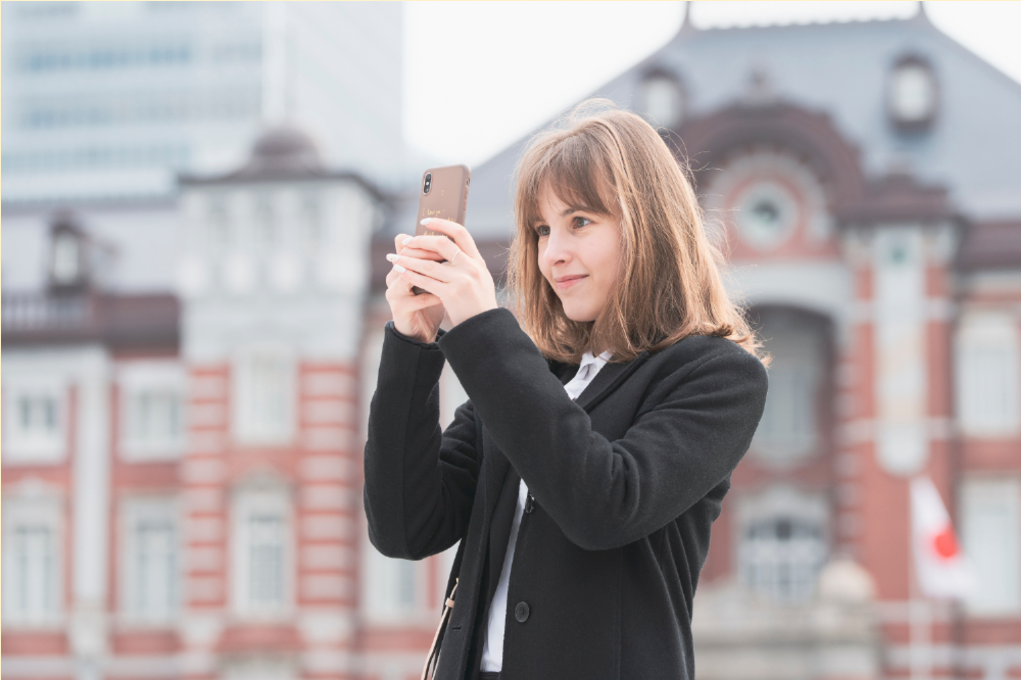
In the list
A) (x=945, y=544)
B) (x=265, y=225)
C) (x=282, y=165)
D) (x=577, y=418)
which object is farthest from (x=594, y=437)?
(x=282, y=165)

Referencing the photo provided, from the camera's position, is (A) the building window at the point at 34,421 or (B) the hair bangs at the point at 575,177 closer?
(B) the hair bangs at the point at 575,177

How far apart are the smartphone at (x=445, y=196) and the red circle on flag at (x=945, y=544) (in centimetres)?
1473

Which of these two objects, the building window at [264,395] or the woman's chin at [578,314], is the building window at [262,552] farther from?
the woman's chin at [578,314]

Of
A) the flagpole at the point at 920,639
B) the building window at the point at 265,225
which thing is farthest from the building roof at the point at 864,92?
the flagpole at the point at 920,639

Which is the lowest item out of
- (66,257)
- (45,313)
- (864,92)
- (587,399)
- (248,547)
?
(248,547)

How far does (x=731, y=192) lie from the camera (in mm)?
17578

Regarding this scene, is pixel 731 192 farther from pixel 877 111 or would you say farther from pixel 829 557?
pixel 829 557

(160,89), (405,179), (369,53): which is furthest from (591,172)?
(369,53)

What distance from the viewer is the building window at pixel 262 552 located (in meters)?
17.4

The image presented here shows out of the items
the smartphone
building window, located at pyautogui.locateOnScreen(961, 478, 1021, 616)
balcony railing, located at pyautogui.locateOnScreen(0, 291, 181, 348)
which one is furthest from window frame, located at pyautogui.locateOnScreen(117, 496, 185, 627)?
the smartphone

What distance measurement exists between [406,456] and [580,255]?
409 millimetres

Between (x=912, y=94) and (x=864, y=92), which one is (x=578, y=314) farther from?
(x=864, y=92)

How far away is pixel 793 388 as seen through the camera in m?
17.5

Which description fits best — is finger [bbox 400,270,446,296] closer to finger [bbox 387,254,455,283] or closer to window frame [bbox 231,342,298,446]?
finger [bbox 387,254,455,283]
